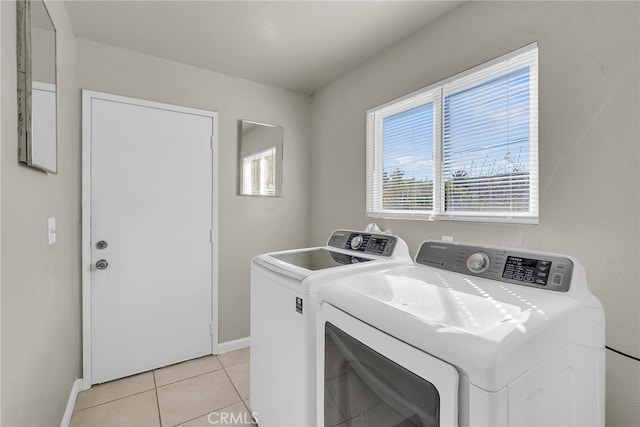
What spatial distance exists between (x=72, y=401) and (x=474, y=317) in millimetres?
2482

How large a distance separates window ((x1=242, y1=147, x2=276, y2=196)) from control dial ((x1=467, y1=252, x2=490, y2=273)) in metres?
1.99

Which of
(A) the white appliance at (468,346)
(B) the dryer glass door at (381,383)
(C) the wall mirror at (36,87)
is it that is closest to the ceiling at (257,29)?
(C) the wall mirror at (36,87)

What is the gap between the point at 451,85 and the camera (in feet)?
5.69

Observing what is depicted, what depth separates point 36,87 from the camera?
3.84 feet

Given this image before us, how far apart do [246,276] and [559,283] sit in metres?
2.32

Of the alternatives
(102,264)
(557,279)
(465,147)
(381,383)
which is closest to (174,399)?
(102,264)

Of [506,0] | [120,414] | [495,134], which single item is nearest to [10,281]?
[120,414]

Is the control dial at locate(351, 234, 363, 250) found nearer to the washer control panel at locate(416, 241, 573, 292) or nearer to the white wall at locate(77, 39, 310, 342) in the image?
the washer control panel at locate(416, 241, 573, 292)

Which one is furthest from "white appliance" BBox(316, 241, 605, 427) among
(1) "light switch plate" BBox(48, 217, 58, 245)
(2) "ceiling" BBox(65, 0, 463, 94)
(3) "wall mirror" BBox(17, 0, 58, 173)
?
(2) "ceiling" BBox(65, 0, 463, 94)

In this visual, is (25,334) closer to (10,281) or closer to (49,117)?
(10,281)

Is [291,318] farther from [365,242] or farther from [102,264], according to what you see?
[102,264]

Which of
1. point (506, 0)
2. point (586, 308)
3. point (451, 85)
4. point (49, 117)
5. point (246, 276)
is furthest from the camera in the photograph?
point (246, 276)

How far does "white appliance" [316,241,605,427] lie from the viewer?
2.16 ft

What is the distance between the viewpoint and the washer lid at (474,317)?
0.65 m
